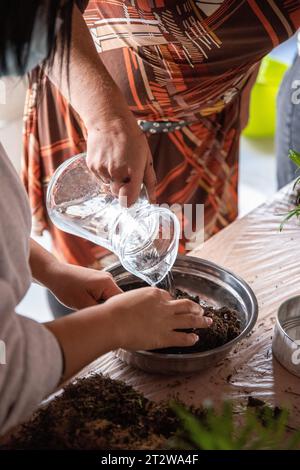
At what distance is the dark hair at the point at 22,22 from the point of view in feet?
2.28

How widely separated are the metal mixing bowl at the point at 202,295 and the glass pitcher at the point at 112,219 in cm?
5

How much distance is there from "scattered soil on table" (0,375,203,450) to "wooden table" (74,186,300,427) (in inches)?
2.3

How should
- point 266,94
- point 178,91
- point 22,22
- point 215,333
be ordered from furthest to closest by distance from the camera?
1. point 266,94
2. point 178,91
3. point 215,333
4. point 22,22

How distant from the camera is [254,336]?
3.39 ft

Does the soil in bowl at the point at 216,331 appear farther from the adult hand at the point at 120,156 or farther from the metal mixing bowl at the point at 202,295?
the adult hand at the point at 120,156

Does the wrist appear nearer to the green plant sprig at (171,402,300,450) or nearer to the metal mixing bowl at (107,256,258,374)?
the metal mixing bowl at (107,256,258,374)

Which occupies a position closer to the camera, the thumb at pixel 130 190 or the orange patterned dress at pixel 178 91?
the thumb at pixel 130 190

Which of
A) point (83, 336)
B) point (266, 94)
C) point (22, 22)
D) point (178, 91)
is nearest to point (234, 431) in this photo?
point (83, 336)

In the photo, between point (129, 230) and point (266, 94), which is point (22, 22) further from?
point (266, 94)

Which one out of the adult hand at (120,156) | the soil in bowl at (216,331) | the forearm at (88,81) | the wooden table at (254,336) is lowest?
the wooden table at (254,336)

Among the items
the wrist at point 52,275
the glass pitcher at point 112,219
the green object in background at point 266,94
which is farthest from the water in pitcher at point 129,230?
the green object in background at point 266,94

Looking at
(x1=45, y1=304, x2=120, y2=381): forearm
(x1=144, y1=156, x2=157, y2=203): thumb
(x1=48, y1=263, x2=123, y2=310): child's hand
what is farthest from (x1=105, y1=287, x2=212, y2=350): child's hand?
(x1=144, y1=156, x2=157, y2=203): thumb

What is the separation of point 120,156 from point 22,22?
32 cm

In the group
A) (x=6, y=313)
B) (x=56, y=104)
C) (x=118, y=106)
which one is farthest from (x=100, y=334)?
(x=56, y=104)
